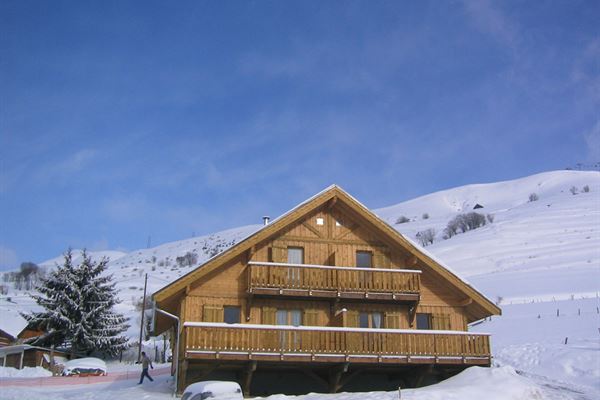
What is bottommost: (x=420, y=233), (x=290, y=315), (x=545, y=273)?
(x=290, y=315)

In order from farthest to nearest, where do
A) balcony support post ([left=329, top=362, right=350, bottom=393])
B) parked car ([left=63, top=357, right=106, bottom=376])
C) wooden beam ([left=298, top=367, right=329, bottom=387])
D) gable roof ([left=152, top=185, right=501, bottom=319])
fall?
parked car ([left=63, top=357, right=106, bottom=376]) → gable roof ([left=152, top=185, right=501, bottom=319]) → wooden beam ([left=298, top=367, right=329, bottom=387]) → balcony support post ([left=329, top=362, right=350, bottom=393])

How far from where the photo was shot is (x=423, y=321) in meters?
30.3

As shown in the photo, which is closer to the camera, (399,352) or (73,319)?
(399,352)

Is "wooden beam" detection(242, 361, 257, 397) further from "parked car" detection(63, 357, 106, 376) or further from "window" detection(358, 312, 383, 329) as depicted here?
"parked car" detection(63, 357, 106, 376)

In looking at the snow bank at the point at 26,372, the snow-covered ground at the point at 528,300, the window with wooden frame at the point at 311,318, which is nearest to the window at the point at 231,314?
the window with wooden frame at the point at 311,318

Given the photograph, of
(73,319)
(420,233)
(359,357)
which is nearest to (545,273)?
(73,319)

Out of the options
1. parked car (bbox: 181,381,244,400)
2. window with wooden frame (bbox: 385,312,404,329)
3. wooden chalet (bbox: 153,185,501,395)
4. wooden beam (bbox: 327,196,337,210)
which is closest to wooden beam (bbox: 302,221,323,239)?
wooden chalet (bbox: 153,185,501,395)

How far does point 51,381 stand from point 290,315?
1489cm

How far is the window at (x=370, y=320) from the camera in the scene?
96.7ft

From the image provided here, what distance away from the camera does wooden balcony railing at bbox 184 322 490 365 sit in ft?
82.7

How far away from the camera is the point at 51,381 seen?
116 ft

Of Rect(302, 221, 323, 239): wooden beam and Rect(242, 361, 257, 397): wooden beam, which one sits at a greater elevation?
Rect(302, 221, 323, 239): wooden beam

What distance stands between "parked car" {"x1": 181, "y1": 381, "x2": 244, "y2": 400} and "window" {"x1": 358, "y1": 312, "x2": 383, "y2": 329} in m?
8.96

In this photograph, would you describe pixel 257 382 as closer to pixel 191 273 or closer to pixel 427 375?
pixel 191 273
